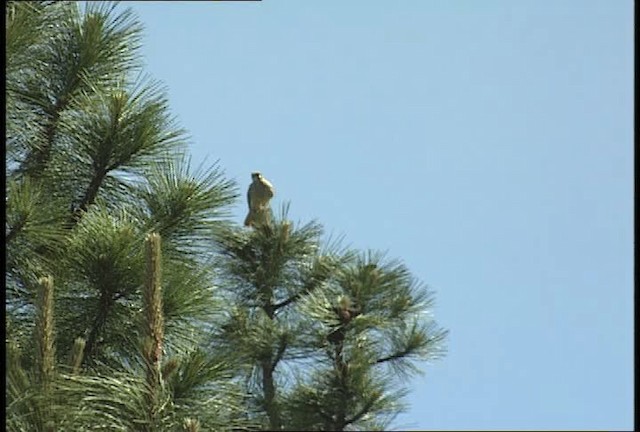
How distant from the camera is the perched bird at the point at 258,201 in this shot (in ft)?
12.4

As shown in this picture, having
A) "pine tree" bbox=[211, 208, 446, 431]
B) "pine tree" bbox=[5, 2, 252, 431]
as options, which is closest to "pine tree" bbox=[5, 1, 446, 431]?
"pine tree" bbox=[5, 2, 252, 431]

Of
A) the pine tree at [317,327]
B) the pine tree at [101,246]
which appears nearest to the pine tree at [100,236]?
the pine tree at [101,246]

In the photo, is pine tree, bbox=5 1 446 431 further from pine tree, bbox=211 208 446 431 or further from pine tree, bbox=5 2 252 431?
pine tree, bbox=211 208 446 431

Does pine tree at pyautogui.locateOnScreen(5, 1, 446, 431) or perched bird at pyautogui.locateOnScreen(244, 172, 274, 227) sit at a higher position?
perched bird at pyautogui.locateOnScreen(244, 172, 274, 227)

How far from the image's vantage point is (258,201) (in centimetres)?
387

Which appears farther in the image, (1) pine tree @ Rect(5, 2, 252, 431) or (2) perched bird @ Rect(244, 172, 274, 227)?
(2) perched bird @ Rect(244, 172, 274, 227)

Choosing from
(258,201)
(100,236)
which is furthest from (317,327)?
(100,236)

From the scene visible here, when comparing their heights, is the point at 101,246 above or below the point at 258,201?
below

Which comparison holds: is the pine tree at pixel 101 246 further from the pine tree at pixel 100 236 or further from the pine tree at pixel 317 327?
the pine tree at pixel 317 327

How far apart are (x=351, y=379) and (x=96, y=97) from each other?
1662mm

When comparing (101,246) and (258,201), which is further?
(258,201)

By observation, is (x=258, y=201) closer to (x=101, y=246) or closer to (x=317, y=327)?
(x=317, y=327)

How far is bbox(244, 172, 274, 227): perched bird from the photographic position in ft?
12.4

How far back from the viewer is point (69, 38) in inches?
83.4
